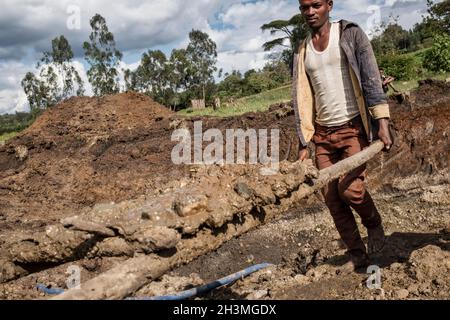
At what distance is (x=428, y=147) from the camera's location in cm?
709

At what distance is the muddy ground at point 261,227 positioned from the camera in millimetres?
3740

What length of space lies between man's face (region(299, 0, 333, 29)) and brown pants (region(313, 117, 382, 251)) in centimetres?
80

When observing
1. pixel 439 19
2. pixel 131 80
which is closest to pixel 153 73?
pixel 131 80

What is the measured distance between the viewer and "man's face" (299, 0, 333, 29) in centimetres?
310

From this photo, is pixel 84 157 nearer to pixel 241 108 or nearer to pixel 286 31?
pixel 241 108

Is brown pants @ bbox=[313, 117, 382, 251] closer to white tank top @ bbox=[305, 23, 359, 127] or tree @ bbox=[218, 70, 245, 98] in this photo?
white tank top @ bbox=[305, 23, 359, 127]

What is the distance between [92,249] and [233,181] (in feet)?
2.99

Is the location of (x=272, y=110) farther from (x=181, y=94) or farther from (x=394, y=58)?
(x=181, y=94)

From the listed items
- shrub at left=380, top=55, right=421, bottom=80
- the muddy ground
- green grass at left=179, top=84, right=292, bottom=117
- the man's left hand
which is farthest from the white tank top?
shrub at left=380, top=55, right=421, bottom=80

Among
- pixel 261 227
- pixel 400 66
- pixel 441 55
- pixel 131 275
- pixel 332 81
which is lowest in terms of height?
pixel 261 227

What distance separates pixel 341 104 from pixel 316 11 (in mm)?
728

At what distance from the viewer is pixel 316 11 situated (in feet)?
10.2

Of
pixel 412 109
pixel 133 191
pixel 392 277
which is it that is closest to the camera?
pixel 392 277
